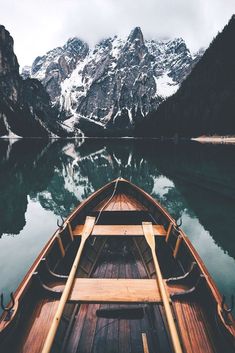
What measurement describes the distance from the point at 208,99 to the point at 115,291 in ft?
490

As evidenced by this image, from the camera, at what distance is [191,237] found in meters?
14.0

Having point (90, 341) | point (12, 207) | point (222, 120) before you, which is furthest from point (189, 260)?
point (222, 120)

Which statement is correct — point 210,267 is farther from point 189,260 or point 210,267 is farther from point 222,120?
point 222,120

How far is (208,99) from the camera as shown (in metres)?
138

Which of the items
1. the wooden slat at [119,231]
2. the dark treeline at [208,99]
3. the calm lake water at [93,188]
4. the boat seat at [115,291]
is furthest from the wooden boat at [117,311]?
the dark treeline at [208,99]

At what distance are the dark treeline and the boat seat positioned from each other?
4503 inches

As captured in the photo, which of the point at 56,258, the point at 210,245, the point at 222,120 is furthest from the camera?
the point at 222,120

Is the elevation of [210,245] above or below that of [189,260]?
above

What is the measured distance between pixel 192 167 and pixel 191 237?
25862mm

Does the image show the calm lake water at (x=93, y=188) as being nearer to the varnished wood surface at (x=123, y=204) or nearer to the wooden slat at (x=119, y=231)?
the wooden slat at (x=119, y=231)

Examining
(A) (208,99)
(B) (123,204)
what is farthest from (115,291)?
(A) (208,99)

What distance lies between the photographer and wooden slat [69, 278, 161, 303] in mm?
5469

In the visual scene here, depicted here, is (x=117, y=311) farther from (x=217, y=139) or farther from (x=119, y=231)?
(x=217, y=139)

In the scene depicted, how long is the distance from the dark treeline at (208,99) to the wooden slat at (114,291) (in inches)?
4503
